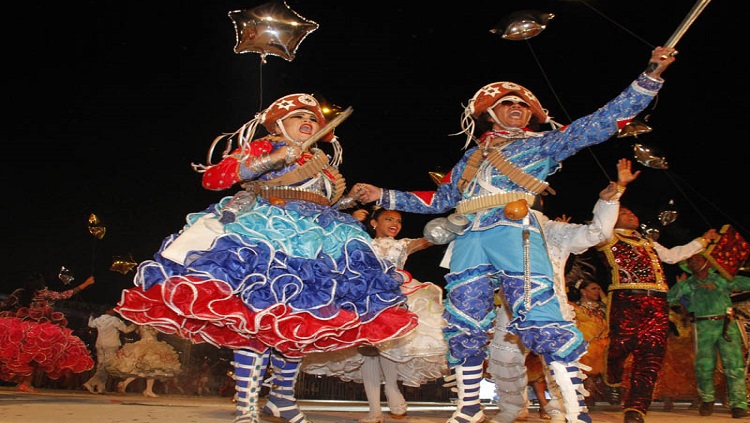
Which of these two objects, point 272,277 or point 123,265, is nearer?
point 272,277

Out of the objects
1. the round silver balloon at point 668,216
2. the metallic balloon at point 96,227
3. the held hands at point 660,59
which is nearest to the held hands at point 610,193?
the held hands at point 660,59

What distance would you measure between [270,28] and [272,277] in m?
2.19

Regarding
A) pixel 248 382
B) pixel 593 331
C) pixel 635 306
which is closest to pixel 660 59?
pixel 635 306

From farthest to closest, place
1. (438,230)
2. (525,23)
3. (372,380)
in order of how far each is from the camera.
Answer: (372,380) < (525,23) < (438,230)

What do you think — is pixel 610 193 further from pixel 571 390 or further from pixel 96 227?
pixel 96 227

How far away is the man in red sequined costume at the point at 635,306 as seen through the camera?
4.87 metres

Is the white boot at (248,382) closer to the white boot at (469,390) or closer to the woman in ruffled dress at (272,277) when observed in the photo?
the woman in ruffled dress at (272,277)

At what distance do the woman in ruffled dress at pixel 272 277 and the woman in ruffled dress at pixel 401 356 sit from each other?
0.82 meters

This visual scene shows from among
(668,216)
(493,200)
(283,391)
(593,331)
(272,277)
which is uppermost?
(668,216)

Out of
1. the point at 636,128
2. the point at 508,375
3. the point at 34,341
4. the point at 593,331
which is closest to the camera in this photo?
the point at 508,375

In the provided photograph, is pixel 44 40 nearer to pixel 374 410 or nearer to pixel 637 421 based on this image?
pixel 374 410

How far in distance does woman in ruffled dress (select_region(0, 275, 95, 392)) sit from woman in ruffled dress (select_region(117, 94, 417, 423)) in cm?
534

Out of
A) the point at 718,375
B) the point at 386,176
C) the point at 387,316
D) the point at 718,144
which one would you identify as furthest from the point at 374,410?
the point at 718,144

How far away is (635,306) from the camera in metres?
5.11
